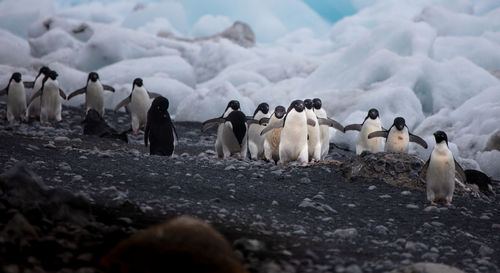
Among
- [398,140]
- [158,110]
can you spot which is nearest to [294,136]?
[398,140]

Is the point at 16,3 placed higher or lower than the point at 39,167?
higher

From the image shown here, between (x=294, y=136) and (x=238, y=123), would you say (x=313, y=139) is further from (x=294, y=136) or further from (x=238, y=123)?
(x=238, y=123)

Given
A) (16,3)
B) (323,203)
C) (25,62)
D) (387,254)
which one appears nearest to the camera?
(387,254)

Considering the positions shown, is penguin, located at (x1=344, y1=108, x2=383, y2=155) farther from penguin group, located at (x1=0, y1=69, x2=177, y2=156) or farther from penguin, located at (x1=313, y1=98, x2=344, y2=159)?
penguin group, located at (x1=0, y1=69, x2=177, y2=156)

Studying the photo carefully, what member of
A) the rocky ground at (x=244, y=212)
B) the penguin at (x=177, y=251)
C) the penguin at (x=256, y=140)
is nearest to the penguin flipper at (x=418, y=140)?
the rocky ground at (x=244, y=212)

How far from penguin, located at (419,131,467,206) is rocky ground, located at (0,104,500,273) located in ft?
0.37

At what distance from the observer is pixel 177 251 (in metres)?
2.36

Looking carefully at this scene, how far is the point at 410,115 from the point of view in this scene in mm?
10281

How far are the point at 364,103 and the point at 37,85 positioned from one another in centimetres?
590

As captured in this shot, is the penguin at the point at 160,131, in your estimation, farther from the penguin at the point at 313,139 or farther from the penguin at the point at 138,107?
the penguin at the point at 138,107

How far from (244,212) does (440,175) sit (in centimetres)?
192

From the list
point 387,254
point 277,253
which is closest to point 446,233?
point 387,254

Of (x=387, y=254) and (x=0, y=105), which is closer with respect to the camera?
(x=387, y=254)

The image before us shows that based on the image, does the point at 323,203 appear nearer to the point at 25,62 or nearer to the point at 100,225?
the point at 100,225
